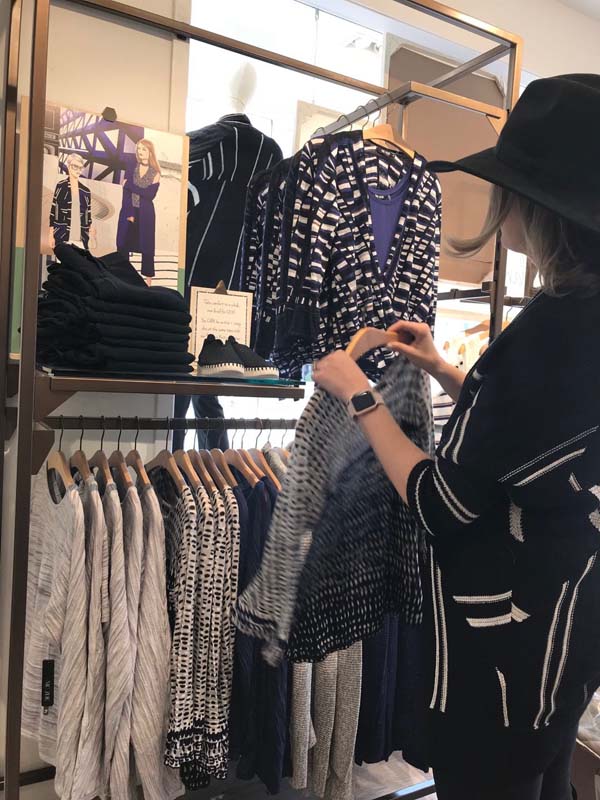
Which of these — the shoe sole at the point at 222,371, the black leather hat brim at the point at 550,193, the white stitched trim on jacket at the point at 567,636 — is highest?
the black leather hat brim at the point at 550,193

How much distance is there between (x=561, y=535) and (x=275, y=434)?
1597 millimetres

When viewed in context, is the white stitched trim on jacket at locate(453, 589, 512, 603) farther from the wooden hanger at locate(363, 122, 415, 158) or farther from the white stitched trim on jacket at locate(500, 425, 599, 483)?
the wooden hanger at locate(363, 122, 415, 158)

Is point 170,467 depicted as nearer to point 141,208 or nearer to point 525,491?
point 141,208

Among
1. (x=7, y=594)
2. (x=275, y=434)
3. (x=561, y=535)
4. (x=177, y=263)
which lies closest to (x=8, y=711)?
(x=7, y=594)

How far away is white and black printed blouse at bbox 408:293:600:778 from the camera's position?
32.7 inches

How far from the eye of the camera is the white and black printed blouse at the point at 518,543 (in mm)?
831

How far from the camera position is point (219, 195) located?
6.15 feet

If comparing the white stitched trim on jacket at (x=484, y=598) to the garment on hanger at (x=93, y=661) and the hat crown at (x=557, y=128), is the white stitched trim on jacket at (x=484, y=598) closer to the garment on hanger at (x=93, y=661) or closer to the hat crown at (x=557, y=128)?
the hat crown at (x=557, y=128)

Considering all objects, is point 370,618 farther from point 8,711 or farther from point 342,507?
point 8,711

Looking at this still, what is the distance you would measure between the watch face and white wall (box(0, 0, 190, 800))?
3.43ft

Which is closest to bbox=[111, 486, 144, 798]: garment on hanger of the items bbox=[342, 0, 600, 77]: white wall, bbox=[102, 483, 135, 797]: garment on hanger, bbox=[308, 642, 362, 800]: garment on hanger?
bbox=[102, 483, 135, 797]: garment on hanger

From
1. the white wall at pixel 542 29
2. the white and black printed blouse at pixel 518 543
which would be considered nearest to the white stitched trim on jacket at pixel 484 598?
the white and black printed blouse at pixel 518 543

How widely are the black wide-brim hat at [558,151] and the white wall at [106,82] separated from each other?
130cm

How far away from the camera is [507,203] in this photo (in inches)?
35.6
